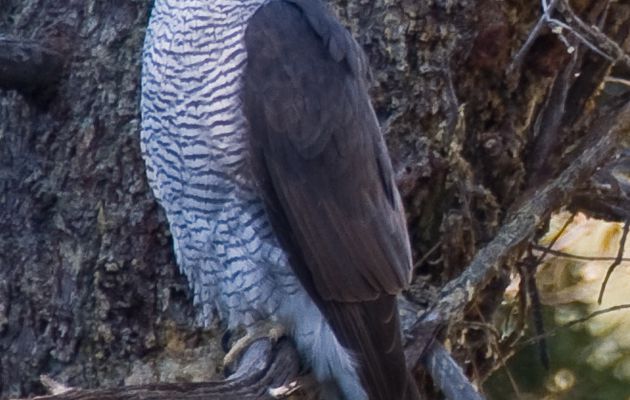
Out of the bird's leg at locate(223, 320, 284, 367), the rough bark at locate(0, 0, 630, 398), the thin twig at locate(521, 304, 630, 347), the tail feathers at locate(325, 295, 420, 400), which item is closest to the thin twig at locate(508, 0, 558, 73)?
the rough bark at locate(0, 0, 630, 398)

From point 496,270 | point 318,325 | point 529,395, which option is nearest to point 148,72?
point 318,325

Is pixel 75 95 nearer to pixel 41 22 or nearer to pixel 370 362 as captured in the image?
pixel 41 22

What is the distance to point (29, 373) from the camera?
12.5 feet

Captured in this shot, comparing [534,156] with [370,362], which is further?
[534,156]

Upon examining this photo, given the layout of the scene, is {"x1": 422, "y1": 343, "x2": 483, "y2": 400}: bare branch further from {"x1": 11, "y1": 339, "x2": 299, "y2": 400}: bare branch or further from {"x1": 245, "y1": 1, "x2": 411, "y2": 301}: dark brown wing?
{"x1": 11, "y1": 339, "x2": 299, "y2": 400}: bare branch

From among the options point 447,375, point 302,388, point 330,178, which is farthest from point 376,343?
point 330,178

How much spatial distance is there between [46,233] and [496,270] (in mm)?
1146

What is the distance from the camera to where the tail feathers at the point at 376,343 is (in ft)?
11.1

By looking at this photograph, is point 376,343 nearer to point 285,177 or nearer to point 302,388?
point 302,388

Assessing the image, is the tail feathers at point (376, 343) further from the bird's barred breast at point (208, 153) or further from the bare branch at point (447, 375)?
the bird's barred breast at point (208, 153)

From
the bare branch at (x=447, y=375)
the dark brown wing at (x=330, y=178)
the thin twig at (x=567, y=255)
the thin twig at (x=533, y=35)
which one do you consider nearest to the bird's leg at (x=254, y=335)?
the dark brown wing at (x=330, y=178)

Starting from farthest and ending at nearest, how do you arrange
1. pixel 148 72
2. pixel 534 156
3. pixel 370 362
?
pixel 534 156 < pixel 148 72 < pixel 370 362

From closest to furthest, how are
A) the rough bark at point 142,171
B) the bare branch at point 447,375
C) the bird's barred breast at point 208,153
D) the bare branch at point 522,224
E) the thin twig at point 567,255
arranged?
1. the bare branch at point 447,375
2. the bird's barred breast at point 208,153
3. the bare branch at point 522,224
4. the rough bark at point 142,171
5. the thin twig at point 567,255

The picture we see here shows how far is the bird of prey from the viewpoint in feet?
11.3
